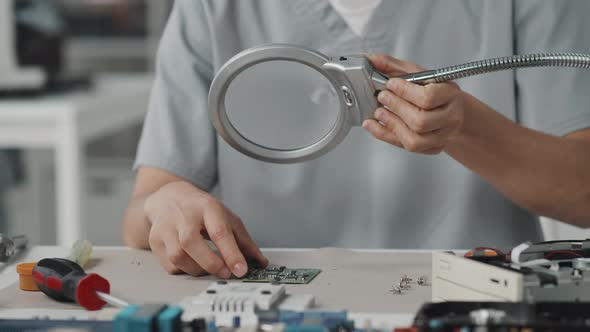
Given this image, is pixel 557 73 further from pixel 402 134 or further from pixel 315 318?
pixel 315 318

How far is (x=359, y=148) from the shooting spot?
123 centimetres

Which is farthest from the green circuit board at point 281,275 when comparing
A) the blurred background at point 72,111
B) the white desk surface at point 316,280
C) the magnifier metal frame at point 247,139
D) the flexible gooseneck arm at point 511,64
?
the blurred background at point 72,111

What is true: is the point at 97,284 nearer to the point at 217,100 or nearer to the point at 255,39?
the point at 217,100

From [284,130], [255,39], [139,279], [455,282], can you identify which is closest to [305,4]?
[255,39]

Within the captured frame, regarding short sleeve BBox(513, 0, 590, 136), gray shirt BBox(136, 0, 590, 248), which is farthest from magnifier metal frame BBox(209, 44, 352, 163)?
short sleeve BBox(513, 0, 590, 136)

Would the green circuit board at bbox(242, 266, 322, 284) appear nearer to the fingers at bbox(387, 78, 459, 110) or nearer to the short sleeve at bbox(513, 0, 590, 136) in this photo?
the fingers at bbox(387, 78, 459, 110)

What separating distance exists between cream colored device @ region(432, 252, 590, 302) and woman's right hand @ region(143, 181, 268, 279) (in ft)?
0.81

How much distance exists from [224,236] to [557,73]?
0.58 metres

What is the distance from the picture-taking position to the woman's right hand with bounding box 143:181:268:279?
86cm

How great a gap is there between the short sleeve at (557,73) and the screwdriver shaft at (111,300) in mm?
703

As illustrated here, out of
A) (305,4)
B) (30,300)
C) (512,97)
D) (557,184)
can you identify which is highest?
(305,4)

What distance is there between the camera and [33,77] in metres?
2.44

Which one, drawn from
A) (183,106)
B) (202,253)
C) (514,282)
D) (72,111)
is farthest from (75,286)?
(72,111)

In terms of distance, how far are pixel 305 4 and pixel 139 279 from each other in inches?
20.5
